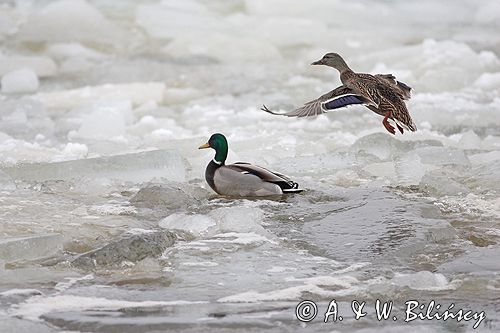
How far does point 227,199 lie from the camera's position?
5484mm

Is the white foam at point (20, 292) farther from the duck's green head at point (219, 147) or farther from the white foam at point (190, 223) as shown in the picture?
the duck's green head at point (219, 147)

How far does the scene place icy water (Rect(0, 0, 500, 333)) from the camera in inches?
145

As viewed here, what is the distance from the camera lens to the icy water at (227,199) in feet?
12.1

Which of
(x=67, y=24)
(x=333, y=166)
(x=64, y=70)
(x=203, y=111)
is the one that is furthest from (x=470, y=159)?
(x=67, y=24)

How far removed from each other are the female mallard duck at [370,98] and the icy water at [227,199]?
0.50 m

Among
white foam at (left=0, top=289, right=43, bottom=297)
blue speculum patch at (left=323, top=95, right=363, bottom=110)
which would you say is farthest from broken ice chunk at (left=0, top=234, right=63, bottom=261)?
blue speculum patch at (left=323, top=95, right=363, bottom=110)

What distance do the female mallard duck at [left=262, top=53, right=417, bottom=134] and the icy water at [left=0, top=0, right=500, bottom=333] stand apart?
0.50 m

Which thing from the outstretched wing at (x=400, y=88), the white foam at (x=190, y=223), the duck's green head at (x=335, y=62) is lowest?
the white foam at (x=190, y=223)

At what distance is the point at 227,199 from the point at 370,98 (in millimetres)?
1027

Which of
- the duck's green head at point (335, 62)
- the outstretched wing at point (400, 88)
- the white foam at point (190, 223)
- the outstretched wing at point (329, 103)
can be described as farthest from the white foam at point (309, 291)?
the duck's green head at point (335, 62)

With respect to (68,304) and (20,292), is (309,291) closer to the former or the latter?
(68,304)

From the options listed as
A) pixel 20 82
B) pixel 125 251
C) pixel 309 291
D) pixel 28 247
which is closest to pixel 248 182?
pixel 125 251

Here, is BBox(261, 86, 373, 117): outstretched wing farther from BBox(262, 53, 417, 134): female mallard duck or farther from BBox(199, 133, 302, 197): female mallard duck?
BBox(199, 133, 302, 197): female mallard duck

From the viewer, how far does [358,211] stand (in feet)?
16.7
